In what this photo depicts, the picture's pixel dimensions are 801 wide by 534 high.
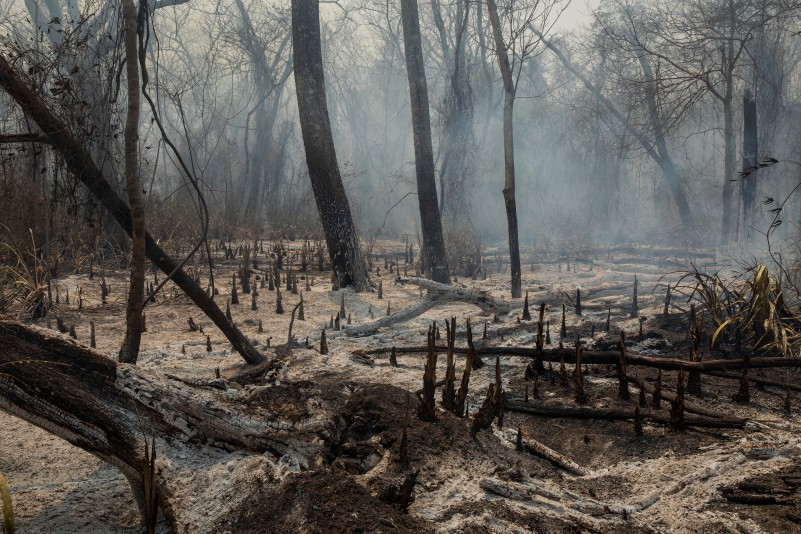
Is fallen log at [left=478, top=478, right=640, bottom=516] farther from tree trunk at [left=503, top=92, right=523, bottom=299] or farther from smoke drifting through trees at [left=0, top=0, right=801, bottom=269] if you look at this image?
tree trunk at [left=503, top=92, right=523, bottom=299]

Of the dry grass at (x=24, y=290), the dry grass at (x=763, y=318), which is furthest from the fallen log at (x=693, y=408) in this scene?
the dry grass at (x=24, y=290)

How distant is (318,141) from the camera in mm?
8305

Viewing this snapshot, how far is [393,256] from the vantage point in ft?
43.7

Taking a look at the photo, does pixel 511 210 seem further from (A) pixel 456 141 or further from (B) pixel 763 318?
(A) pixel 456 141

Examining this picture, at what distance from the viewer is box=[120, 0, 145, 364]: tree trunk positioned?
3.84 metres

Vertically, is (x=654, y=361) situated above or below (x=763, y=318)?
below

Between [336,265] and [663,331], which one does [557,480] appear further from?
[336,265]

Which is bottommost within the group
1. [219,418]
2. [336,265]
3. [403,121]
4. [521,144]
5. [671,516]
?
[671,516]

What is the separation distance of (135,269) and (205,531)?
1882 millimetres

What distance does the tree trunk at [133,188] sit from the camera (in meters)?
3.84

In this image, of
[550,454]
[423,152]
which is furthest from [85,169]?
[423,152]

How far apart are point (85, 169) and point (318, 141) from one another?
4568 mm

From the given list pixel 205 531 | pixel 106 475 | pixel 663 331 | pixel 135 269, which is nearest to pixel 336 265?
pixel 663 331

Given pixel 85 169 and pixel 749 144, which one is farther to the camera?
pixel 749 144
